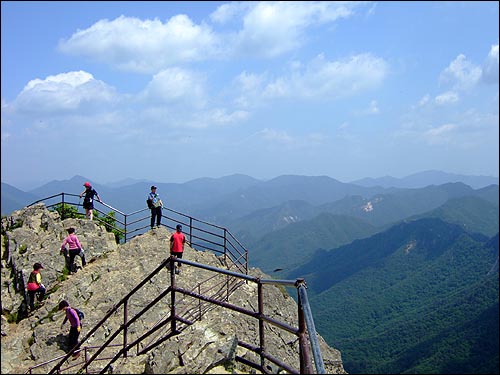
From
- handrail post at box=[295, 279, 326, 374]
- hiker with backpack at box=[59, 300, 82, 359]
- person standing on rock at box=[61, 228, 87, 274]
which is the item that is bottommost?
hiker with backpack at box=[59, 300, 82, 359]

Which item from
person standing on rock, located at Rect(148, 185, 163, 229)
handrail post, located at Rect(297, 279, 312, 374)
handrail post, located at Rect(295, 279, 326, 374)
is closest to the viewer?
handrail post, located at Rect(295, 279, 326, 374)

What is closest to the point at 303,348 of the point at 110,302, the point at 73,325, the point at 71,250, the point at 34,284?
the point at 73,325

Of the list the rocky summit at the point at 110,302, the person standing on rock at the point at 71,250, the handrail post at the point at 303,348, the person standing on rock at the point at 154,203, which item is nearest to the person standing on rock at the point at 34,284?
the rocky summit at the point at 110,302

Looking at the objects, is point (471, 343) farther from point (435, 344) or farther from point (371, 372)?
point (371, 372)

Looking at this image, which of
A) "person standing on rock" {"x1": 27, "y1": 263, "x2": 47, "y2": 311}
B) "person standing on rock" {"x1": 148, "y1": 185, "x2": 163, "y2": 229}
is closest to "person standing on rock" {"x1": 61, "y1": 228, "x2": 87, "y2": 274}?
"person standing on rock" {"x1": 27, "y1": 263, "x2": 47, "y2": 311}

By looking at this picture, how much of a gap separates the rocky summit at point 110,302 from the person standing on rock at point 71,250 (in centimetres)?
23

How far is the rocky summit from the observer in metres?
10.8

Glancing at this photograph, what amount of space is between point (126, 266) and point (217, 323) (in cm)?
1011

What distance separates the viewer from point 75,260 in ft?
53.9

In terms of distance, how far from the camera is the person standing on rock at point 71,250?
15.8 m

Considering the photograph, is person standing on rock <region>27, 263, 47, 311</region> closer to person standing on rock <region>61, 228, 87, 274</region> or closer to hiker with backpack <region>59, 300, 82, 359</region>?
person standing on rock <region>61, 228, 87, 274</region>

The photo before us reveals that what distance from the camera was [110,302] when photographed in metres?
14.4

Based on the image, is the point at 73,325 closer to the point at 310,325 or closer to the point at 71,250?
the point at 71,250

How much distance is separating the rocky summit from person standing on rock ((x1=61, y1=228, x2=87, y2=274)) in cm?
23
